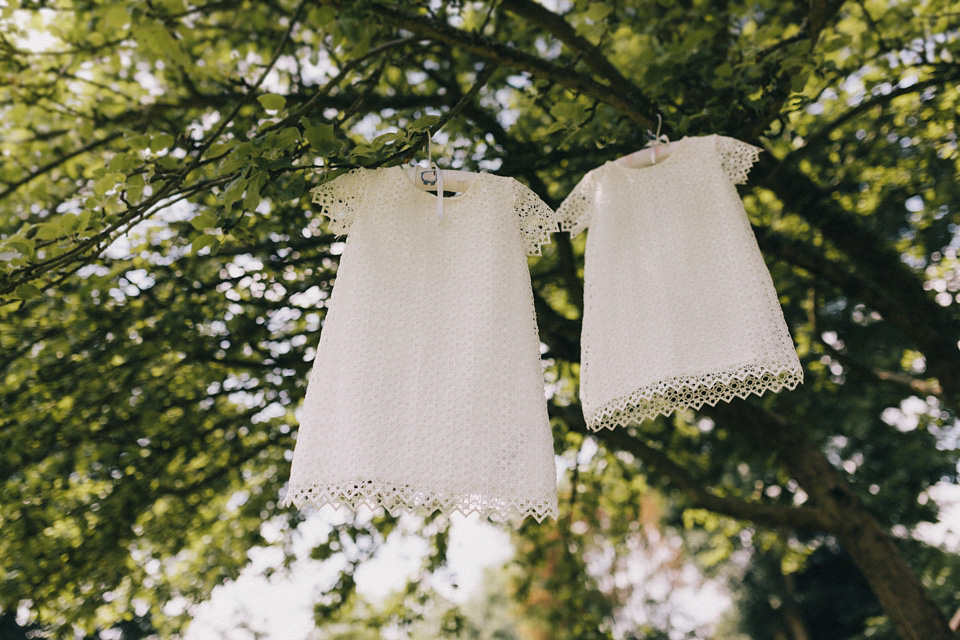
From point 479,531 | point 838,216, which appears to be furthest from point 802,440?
point 479,531

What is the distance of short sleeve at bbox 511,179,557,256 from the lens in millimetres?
1854

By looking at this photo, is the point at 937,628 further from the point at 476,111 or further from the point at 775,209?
the point at 476,111

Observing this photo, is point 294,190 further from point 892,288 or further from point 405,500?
point 892,288

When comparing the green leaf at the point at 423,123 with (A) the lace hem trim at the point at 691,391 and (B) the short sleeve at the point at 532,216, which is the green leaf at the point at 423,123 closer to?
(B) the short sleeve at the point at 532,216

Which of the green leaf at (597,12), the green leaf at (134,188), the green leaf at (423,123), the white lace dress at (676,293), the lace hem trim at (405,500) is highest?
the green leaf at (597,12)

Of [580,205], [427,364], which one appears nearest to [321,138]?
[427,364]

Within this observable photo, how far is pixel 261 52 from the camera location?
3646 mm

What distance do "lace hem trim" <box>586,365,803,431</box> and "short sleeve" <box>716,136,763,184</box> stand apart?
1.99 ft

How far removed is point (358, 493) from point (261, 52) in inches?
121

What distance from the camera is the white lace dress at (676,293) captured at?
164 centimetres

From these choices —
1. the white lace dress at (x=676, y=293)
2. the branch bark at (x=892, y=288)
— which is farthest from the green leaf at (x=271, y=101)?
the branch bark at (x=892, y=288)

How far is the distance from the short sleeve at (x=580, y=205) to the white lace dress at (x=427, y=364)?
0.78ft

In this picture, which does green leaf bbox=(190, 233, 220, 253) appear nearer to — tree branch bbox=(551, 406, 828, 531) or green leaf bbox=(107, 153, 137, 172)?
green leaf bbox=(107, 153, 137, 172)

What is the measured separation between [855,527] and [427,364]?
291 cm
